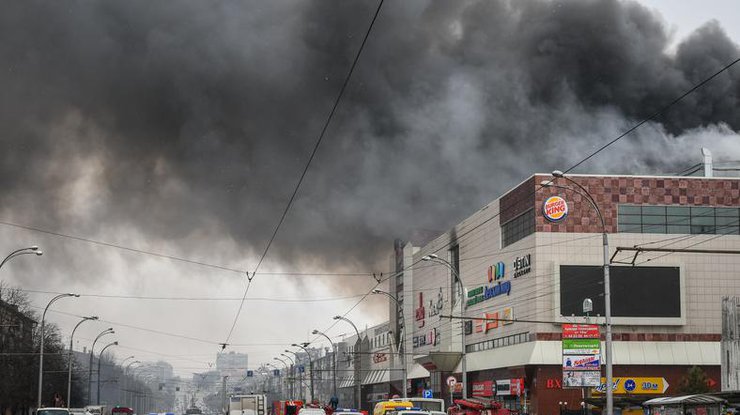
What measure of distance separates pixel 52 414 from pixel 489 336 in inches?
1617

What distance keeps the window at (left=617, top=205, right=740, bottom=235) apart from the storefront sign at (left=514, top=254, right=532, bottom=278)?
7.12 meters

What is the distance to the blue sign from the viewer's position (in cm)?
7612

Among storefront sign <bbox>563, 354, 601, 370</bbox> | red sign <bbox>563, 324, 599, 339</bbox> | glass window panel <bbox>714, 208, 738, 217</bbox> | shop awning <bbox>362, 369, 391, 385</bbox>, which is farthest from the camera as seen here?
shop awning <bbox>362, 369, 391, 385</bbox>

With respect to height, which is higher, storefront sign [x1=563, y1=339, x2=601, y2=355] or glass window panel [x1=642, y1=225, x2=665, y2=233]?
glass window panel [x1=642, y1=225, x2=665, y2=233]

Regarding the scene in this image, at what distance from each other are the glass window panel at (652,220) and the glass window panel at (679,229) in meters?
0.75

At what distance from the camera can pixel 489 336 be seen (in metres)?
88.6

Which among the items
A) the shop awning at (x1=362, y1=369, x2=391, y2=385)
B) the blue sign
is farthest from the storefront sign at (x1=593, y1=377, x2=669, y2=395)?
the shop awning at (x1=362, y1=369, x2=391, y2=385)

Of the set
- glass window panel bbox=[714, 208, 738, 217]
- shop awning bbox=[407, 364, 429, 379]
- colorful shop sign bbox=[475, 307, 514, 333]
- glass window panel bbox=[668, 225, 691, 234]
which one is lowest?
shop awning bbox=[407, 364, 429, 379]

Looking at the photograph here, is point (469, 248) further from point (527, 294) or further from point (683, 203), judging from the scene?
point (683, 203)

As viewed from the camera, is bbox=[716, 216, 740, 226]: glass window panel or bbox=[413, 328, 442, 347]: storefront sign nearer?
bbox=[716, 216, 740, 226]: glass window panel

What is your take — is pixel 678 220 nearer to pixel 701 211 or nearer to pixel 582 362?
pixel 701 211

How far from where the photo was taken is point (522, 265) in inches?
3169

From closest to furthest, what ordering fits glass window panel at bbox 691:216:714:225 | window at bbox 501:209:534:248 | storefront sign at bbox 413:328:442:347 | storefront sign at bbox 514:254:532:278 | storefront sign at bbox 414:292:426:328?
glass window panel at bbox 691:216:714:225 < storefront sign at bbox 514:254:532:278 < window at bbox 501:209:534:248 < storefront sign at bbox 413:328:442:347 < storefront sign at bbox 414:292:426:328

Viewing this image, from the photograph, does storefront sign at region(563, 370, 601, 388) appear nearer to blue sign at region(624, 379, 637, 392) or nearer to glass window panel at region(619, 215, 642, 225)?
blue sign at region(624, 379, 637, 392)
